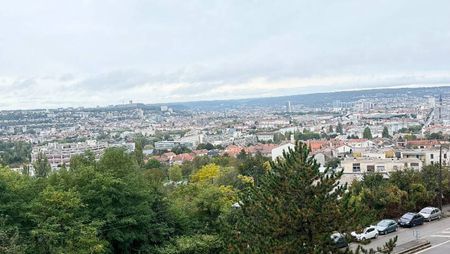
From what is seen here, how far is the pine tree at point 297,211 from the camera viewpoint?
9.27 meters

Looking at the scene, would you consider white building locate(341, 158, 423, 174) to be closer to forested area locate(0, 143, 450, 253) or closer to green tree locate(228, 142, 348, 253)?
forested area locate(0, 143, 450, 253)

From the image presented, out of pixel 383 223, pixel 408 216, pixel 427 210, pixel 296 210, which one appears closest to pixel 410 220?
pixel 408 216

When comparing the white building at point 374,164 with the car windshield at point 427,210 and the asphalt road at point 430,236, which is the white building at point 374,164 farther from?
the asphalt road at point 430,236

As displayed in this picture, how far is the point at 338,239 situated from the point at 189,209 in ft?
32.2

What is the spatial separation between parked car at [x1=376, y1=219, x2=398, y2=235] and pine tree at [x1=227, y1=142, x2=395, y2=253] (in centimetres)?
993

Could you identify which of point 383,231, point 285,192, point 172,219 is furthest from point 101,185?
point 383,231

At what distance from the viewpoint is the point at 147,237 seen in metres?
16.7

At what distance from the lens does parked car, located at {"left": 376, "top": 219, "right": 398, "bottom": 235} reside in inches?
746

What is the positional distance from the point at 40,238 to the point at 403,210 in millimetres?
14996

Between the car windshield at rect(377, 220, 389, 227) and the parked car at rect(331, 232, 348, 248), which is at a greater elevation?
the parked car at rect(331, 232, 348, 248)

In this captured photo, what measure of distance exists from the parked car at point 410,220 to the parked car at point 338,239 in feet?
36.7

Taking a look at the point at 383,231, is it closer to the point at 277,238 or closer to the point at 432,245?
the point at 432,245

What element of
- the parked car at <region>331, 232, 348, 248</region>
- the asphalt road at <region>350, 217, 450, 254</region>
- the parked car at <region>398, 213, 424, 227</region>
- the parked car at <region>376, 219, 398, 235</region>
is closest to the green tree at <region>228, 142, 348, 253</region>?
the parked car at <region>331, 232, 348, 248</region>

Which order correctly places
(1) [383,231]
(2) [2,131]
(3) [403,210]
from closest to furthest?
(1) [383,231] < (3) [403,210] < (2) [2,131]
